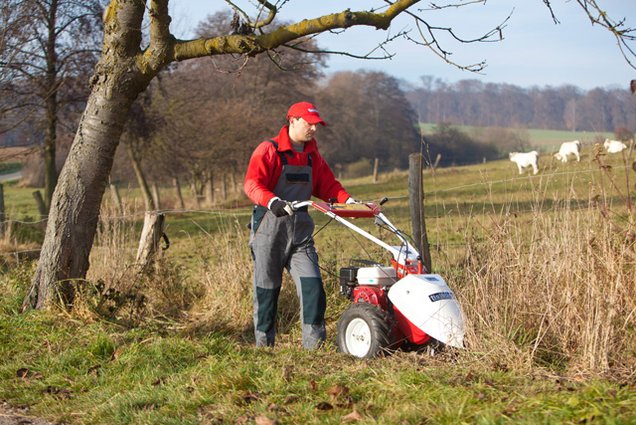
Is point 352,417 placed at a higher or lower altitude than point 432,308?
lower

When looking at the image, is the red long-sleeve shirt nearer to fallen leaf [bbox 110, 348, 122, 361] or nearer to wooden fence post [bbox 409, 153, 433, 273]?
wooden fence post [bbox 409, 153, 433, 273]

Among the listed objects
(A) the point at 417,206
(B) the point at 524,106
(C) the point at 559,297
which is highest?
(B) the point at 524,106

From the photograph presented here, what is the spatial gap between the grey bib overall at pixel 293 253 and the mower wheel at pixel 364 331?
49 cm

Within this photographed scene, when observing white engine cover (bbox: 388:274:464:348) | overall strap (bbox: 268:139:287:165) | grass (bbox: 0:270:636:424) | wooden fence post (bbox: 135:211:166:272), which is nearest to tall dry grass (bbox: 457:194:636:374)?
white engine cover (bbox: 388:274:464:348)

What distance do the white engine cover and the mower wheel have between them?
0.19 m

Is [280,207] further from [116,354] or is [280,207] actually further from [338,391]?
[338,391]

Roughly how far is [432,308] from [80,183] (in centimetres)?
378

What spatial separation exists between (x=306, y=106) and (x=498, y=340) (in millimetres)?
2456

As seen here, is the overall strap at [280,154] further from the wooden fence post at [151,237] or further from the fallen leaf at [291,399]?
the wooden fence post at [151,237]

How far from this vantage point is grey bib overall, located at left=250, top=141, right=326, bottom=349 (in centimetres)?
662

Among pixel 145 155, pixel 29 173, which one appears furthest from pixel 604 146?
pixel 29 173

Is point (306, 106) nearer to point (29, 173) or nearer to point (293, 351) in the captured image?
point (293, 351)

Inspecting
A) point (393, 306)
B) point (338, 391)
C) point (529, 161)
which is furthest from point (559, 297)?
point (529, 161)

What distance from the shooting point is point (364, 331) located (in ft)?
19.7
